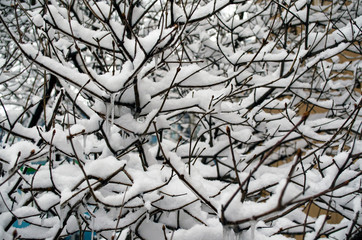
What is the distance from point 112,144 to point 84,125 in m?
0.22

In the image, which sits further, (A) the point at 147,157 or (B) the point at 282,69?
(B) the point at 282,69

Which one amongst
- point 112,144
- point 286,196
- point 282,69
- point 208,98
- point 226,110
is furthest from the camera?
point 282,69

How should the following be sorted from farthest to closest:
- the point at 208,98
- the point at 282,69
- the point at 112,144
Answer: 1. the point at 282,69
2. the point at 208,98
3. the point at 112,144

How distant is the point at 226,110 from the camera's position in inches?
85.4

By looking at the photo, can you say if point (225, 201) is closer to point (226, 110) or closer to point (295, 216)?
point (226, 110)

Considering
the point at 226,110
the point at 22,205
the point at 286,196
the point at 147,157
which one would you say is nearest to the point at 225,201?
the point at 286,196

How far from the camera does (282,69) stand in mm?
2580

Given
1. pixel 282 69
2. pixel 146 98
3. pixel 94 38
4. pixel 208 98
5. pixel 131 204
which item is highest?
pixel 282 69

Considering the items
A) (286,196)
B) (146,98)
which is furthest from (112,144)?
(286,196)

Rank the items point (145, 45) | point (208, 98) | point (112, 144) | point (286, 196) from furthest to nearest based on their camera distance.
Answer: point (208, 98) → point (112, 144) → point (145, 45) → point (286, 196)

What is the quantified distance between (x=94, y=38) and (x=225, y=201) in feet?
4.04

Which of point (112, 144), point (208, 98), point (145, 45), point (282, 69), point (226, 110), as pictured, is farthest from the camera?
point (282, 69)

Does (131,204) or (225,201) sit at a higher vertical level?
(131,204)

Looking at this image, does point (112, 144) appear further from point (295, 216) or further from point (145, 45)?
point (295, 216)
